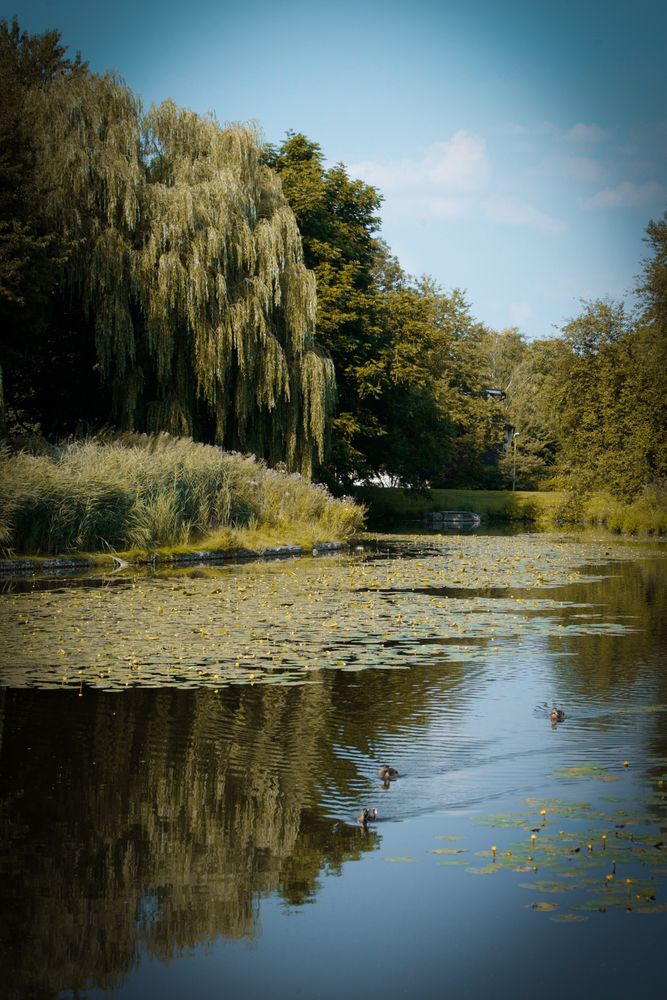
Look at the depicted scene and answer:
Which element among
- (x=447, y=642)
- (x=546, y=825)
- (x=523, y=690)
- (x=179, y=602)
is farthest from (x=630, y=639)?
(x=546, y=825)

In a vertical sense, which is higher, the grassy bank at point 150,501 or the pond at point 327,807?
the grassy bank at point 150,501

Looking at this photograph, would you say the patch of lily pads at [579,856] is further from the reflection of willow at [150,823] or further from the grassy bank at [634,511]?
the grassy bank at [634,511]

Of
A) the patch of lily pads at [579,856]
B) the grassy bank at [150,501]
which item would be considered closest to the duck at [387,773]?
the patch of lily pads at [579,856]

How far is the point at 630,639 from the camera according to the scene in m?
12.0

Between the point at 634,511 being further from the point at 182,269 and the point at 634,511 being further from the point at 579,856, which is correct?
the point at 579,856

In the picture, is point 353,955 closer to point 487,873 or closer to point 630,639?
point 487,873

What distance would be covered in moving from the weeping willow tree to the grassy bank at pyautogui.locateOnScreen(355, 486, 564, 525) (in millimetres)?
19846

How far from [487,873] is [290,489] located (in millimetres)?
22052

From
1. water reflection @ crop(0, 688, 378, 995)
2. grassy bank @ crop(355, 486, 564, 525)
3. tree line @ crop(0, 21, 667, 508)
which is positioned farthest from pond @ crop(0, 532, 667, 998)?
grassy bank @ crop(355, 486, 564, 525)

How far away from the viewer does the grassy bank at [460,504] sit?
5012cm

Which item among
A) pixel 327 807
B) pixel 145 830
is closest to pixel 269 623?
pixel 327 807

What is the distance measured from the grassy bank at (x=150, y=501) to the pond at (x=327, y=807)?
24.0 ft

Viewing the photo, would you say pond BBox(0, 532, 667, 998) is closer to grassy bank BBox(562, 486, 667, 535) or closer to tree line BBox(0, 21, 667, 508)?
tree line BBox(0, 21, 667, 508)

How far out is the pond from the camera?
3.98 meters
